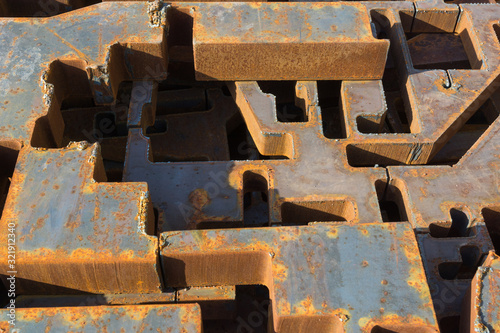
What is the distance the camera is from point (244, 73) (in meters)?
5.32

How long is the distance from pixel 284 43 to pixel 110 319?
9.47ft

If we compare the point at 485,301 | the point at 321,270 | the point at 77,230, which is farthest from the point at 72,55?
the point at 485,301

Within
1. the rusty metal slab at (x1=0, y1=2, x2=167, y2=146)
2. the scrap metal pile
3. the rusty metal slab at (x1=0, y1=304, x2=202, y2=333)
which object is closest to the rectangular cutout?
the scrap metal pile

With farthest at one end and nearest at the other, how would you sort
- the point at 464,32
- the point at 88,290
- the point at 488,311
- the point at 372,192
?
the point at 464,32
the point at 372,192
the point at 88,290
the point at 488,311

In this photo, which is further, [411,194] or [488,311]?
[411,194]

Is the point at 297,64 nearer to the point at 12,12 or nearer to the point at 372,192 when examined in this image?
the point at 372,192

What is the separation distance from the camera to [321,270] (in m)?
3.74

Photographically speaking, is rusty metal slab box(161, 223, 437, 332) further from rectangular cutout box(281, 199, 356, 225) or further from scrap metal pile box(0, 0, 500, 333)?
rectangular cutout box(281, 199, 356, 225)

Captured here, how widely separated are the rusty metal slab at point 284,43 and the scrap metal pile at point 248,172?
0.8 inches

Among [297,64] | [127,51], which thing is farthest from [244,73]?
[127,51]

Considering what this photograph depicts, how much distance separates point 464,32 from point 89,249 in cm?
456

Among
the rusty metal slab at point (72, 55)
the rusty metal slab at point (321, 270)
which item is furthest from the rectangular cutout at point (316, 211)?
the rusty metal slab at point (72, 55)

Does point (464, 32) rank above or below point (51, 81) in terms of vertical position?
above

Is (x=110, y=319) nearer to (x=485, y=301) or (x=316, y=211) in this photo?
(x=316, y=211)
